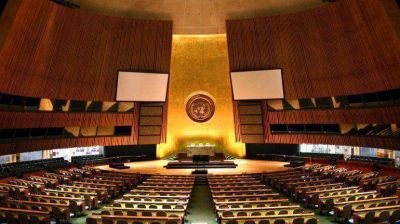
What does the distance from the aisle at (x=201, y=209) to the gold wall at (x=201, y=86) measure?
406 inches

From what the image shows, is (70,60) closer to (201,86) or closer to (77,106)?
(77,106)

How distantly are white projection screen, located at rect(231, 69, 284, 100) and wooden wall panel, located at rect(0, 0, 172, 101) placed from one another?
16.1 feet

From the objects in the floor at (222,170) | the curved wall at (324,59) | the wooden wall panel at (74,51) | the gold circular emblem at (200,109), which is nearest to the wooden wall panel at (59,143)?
the floor at (222,170)

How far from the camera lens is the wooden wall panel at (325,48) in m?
16.9

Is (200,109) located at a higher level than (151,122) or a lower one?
higher

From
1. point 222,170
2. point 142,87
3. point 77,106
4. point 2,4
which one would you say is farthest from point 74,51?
point 222,170

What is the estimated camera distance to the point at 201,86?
27469 mm

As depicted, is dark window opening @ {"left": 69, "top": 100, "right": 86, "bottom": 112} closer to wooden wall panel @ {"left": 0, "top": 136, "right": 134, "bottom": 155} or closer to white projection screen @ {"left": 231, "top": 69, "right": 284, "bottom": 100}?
wooden wall panel @ {"left": 0, "top": 136, "right": 134, "bottom": 155}

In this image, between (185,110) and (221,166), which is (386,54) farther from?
(185,110)

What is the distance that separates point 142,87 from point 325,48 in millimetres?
11540

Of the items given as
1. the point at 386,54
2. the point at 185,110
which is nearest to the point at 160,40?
the point at 185,110

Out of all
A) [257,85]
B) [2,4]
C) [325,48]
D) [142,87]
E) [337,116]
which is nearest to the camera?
[2,4]

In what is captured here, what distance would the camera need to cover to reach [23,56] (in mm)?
17234

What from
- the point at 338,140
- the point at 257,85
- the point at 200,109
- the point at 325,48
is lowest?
the point at 338,140
